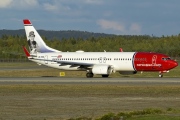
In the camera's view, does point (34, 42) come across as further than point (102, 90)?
Yes

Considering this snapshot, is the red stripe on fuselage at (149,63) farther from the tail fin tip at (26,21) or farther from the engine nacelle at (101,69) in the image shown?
the tail fin tip at (26,21)

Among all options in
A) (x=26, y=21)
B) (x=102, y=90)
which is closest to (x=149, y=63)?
(x=26, y=21)

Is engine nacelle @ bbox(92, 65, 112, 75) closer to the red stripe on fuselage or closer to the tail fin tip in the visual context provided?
the red stripe on fuselage

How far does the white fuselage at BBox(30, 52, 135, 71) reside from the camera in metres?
68.6

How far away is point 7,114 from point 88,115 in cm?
419

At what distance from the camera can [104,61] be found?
2763 inches

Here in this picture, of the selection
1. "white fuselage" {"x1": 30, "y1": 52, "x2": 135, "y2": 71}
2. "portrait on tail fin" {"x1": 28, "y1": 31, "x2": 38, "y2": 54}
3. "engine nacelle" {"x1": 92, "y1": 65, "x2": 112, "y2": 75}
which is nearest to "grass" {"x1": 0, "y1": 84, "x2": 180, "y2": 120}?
"engine nacelle" {"x1": 92, "y1": 65, "x2": 112, "y2": 75}

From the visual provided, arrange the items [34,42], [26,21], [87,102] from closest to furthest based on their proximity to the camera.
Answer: [87,102] → [34,42] → [26,21]

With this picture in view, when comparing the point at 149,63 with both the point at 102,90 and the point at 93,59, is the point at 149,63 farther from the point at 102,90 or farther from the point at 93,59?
the point at 102,90

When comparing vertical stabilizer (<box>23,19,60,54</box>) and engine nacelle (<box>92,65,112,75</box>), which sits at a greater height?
vertical stabilizer (<box>23,19,60,54</box>)

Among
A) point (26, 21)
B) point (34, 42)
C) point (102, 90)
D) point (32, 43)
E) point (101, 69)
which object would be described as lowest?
point (102, 90)

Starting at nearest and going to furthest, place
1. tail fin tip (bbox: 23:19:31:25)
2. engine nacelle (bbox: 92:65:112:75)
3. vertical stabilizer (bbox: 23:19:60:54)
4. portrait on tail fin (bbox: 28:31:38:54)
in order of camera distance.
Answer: engine nacelle (bbox: 92:65:112:75)
vertical stabilizer (bbox: 23:19:60:54)
portrait on tail fin (bbox: 28:31:38:54)
tail fin tip (bbox: 23:19:31:25)

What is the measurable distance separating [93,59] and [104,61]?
59.4 inches

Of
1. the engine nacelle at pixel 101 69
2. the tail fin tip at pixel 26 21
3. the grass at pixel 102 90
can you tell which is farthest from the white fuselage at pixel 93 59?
the grass at pixel 102 90
